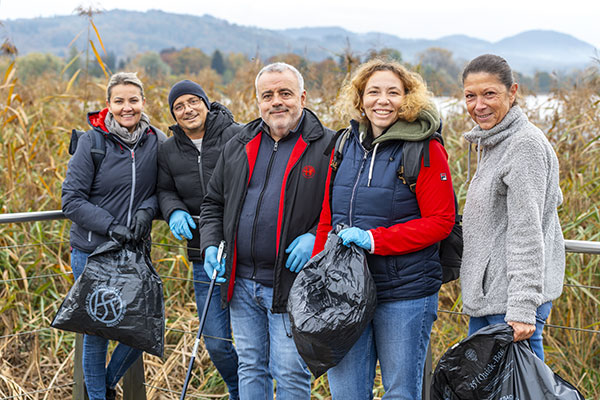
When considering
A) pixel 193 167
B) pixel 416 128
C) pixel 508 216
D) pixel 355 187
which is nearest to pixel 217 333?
pixel 193 167

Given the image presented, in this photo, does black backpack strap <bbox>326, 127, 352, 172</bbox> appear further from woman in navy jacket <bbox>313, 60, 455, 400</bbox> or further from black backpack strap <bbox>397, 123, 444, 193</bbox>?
black backpack strap <bbox>397, 123, 444, 193</bbox>

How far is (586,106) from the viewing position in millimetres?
4262

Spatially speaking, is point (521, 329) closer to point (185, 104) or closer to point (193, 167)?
point (193, 167)

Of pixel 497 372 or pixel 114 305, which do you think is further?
pixel 114 305

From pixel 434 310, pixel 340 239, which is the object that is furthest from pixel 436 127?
pixel 434 310

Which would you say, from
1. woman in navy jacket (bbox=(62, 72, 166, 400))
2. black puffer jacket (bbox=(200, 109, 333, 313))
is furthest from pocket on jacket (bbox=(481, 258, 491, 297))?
woman in navy jacket (bbox=(62, 72, 166, 400))

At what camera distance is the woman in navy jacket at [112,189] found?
2801mm

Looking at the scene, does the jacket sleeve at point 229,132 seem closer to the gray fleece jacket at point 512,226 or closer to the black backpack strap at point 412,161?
the black backpack strap at point 412,161

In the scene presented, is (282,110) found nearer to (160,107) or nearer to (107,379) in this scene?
(107,379)

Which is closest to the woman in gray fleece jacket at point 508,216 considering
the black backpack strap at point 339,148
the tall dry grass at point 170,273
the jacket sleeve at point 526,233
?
the jacket sleeve at point 526,233

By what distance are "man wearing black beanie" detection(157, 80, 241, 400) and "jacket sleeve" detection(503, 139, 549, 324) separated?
4.79ft

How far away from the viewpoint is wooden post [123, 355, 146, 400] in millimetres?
3105

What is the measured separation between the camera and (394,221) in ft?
6.91

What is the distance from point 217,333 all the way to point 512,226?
5.49ft
